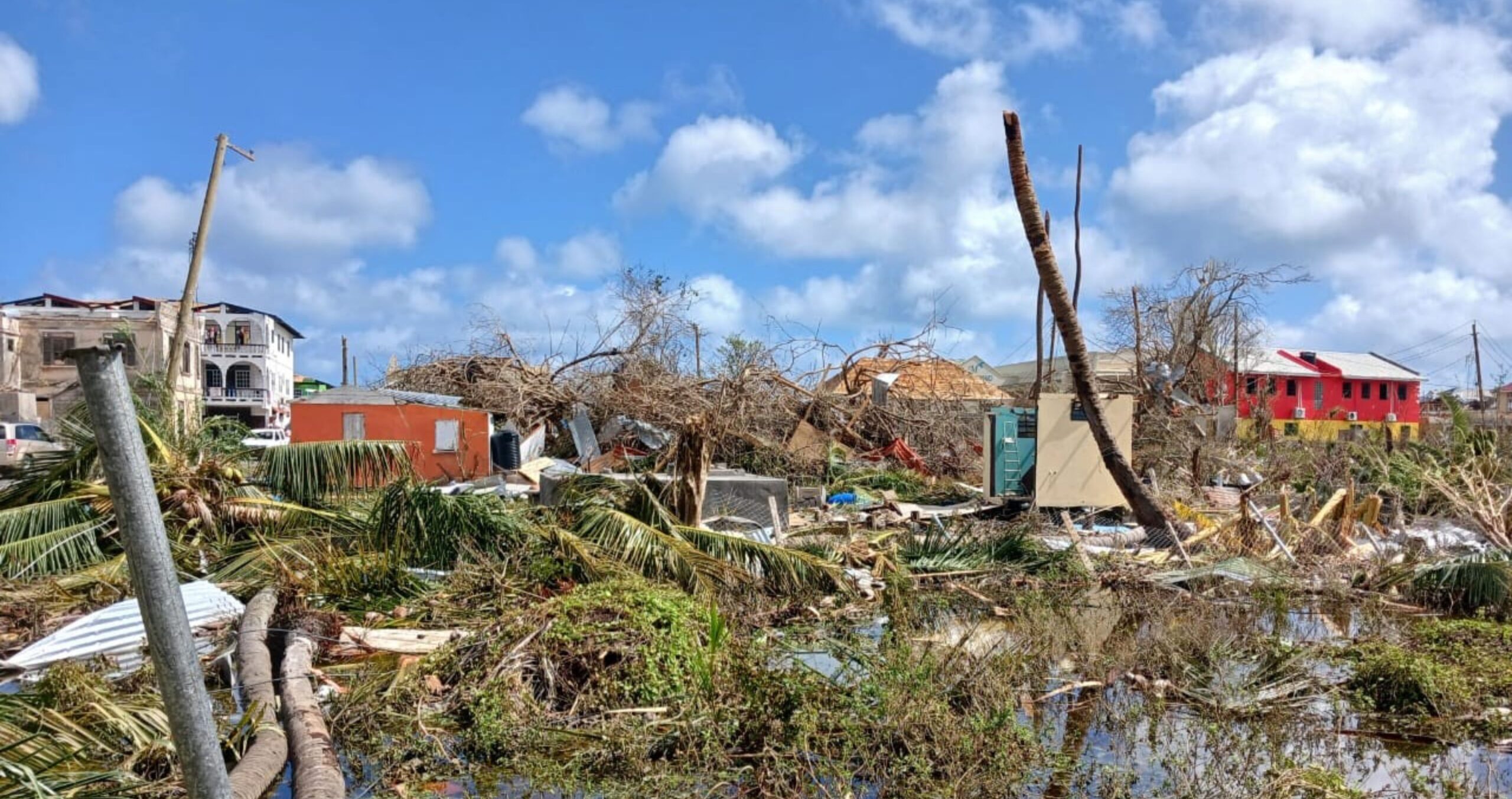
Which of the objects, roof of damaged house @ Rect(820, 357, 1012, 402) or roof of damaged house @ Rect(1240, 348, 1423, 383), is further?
roof of damaged house @ Rect(1240, 348, 1423, 383)

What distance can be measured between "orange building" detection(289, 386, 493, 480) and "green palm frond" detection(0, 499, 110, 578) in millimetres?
8319

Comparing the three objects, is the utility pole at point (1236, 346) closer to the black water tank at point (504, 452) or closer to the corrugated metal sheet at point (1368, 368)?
the black water tank at point (504, 452)

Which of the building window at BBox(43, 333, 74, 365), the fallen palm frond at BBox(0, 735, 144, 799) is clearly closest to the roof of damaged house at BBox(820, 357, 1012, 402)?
the fallen palm frond at BBox(0, 735, 144, 799)

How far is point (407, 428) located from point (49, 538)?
910cm

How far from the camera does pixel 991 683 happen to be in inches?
246

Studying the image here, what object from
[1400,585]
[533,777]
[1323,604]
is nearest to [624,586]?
[533,777]

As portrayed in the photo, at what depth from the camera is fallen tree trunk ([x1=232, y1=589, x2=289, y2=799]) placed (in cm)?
468

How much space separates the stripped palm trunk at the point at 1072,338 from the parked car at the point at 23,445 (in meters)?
11.1

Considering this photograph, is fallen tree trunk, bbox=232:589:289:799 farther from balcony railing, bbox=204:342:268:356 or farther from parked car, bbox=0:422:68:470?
balcony railing, bbox=204:342:268:356

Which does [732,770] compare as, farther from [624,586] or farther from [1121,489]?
[1121,489]

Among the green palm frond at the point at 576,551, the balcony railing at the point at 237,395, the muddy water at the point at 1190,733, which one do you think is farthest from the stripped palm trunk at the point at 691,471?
the balcony railing at the point at 237,395

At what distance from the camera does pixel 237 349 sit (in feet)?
220

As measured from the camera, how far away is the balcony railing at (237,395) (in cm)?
6456

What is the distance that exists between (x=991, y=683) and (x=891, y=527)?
26.4ft
